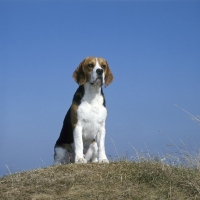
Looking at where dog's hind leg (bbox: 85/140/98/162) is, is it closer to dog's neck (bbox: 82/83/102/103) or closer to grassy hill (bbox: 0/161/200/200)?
dog's neck (bbox: 82/83/102/103)

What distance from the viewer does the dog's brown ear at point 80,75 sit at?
30.2 feet

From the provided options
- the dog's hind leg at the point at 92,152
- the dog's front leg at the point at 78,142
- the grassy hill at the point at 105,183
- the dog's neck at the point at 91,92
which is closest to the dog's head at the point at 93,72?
the dog's neck at the point at 91,92

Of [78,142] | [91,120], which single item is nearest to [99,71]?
[91,120]

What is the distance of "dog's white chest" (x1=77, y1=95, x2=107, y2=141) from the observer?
357 inches

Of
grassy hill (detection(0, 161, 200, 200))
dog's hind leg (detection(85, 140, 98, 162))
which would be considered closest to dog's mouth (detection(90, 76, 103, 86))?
dog's hind leg (detection(85, 140, 98, 162))

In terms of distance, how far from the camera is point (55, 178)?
762 cm

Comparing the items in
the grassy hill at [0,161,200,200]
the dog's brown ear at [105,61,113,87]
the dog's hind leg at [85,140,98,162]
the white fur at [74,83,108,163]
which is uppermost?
the dog's brown ear at [105,61,113,87]

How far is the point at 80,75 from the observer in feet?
30.4

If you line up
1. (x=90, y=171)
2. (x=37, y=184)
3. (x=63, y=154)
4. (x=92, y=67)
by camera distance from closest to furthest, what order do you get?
(x=37, y=184), (x=90, y=171), (x=92, y=67), (x=63, y=154)

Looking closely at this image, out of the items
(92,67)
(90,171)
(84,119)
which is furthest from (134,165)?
(92,67)

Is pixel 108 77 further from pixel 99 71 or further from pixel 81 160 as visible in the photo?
pixel 81 160

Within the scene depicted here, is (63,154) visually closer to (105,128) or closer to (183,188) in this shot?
(105,128)

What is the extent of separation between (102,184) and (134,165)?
1240 millimetres

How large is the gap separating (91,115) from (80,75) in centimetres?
91
